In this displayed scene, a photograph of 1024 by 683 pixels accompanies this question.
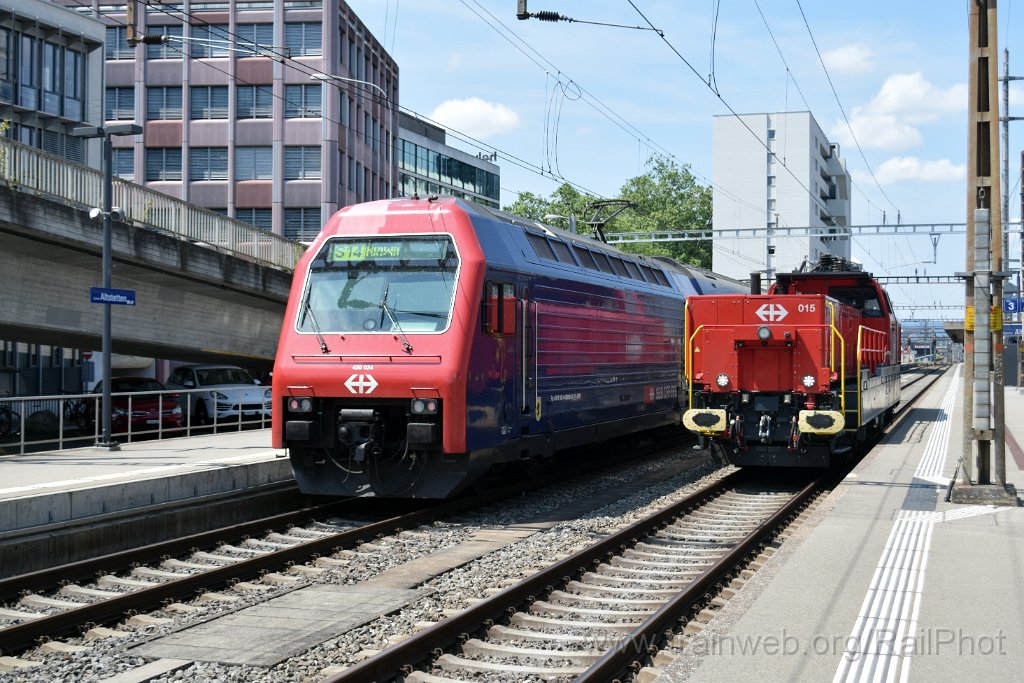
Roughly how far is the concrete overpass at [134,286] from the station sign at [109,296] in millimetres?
2838

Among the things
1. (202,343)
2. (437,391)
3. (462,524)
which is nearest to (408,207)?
(437,391)

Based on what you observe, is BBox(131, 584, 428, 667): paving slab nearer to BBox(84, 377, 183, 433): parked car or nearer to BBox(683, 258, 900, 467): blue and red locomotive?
BBox(683, 258, 900, 467): blue and red locomotive

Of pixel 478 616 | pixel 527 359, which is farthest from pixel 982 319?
pixel 478 616

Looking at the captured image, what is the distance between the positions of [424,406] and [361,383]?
0.84 meters

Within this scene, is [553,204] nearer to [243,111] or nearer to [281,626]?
[243,111]

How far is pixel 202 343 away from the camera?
1003 inches

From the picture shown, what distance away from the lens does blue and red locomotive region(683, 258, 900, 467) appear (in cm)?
1570

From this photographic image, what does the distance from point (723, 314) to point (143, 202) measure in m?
12.6

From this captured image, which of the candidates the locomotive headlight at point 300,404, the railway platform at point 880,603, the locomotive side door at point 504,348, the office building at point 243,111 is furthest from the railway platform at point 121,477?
the office building at point 243,111

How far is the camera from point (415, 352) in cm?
1241

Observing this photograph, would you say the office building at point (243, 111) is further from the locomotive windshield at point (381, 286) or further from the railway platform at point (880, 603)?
the railway platform at point (880, 603)

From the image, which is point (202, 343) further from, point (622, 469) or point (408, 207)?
point (408, 207)

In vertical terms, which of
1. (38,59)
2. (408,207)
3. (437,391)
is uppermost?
(38,59)

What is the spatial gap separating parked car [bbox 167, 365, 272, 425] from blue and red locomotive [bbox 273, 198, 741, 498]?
9.76 meters
